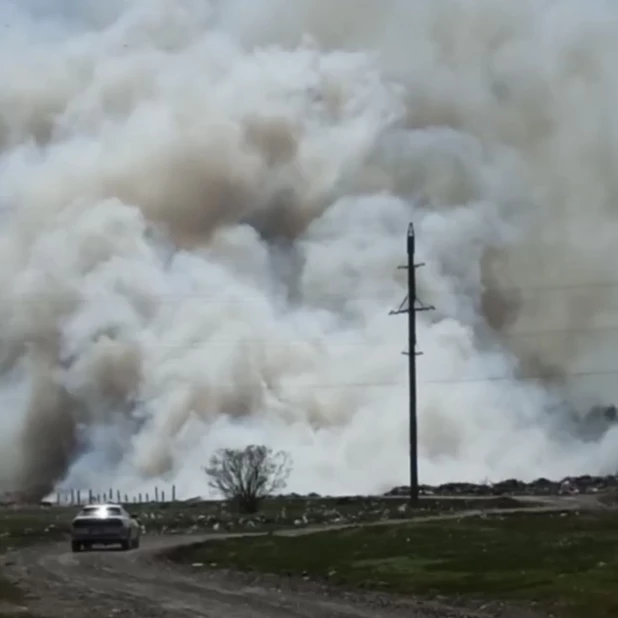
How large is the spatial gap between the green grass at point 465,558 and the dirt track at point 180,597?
132cm

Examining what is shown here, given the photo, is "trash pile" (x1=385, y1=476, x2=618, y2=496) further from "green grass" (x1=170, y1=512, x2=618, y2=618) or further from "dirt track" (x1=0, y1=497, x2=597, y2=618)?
"dirt track" (x1=0, y1=497, x2=597, y2=618)

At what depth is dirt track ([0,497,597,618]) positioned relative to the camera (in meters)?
19.6

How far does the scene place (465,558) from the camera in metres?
29.5

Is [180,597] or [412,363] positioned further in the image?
[412,363]

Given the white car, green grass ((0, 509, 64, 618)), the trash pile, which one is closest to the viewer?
the white car

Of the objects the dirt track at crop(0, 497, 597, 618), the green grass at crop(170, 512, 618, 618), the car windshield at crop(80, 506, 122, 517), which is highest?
the car windshield at crop(80, 506, 122, 517)

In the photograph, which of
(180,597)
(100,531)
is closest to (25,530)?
(100,531)

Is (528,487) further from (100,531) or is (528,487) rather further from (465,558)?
(465,558)

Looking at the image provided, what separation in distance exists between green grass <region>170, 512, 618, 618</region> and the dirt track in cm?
132

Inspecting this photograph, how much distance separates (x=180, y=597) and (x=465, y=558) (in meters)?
8.69

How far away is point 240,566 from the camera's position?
3155 centimetres

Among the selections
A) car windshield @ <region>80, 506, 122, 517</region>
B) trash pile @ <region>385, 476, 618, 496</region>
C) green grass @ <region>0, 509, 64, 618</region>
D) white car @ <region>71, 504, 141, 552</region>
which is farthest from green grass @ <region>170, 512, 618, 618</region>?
trash pile @ <region>385, 476, 618, 496</region>

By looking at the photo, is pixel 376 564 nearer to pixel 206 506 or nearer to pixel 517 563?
pixel 517 563

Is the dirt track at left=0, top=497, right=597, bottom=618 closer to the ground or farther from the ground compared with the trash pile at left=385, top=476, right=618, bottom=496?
closer to the ground
